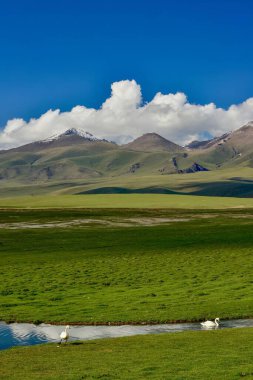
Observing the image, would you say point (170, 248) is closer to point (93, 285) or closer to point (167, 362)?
point (93, 285)

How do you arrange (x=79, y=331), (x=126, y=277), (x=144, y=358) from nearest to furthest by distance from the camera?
(x=144, y=358)
(x=79, y=331)
(x=126, y=277)

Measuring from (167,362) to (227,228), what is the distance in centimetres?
9242

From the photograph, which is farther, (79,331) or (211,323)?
(79,331)

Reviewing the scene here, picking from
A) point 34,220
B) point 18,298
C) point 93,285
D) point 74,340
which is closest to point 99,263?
point 93,285

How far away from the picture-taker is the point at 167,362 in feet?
80.1

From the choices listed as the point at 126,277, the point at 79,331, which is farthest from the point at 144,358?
the point at 126,277

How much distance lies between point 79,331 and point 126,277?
21101mm

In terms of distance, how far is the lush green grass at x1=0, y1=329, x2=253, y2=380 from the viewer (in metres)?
22.4

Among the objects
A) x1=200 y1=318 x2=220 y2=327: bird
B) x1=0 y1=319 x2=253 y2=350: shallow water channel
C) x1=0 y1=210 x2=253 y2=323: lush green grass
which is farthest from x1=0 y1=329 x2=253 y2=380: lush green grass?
x1=0 y1=210 x2=253 y2=323: lush green grass

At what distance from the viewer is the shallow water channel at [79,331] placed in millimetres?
32156

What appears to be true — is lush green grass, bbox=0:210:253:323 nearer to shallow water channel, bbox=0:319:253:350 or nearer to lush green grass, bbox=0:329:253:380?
shallow water channel, bbox=0:319:253:350

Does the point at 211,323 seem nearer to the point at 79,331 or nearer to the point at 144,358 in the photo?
the point at 144,358

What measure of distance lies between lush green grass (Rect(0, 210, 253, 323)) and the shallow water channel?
4.00 feet

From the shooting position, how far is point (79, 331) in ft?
112
